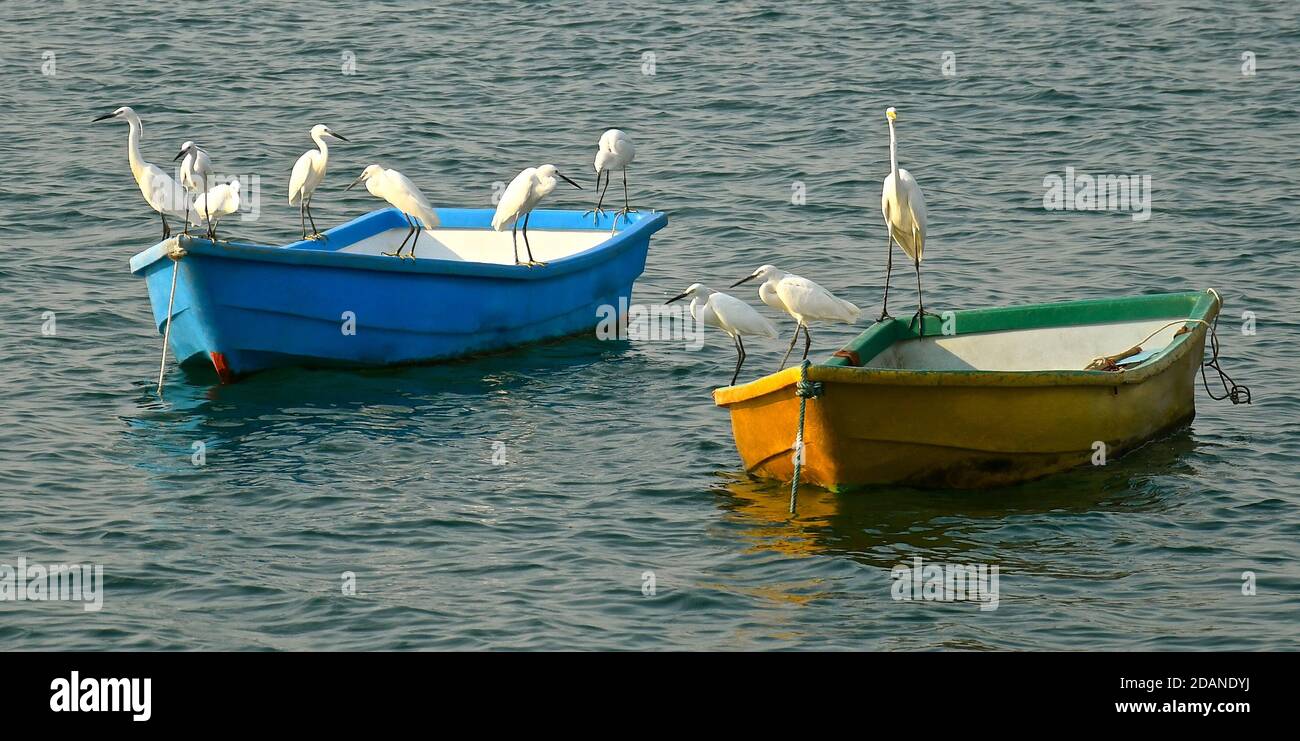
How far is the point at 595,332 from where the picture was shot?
14688 millimetres

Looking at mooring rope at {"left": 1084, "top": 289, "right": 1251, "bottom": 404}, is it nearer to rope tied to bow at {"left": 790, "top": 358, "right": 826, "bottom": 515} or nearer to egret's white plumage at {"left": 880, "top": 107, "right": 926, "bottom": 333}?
egret's white plumage at {"left": 880, "top": 107, "right": 926, "bottom": 333}

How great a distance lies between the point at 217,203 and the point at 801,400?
5.45 meters

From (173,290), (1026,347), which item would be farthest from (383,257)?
(1026,347)

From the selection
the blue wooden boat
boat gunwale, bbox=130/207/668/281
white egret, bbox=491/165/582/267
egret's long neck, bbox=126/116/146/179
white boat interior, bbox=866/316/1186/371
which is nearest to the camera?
white boat interior, bbox=866/316/1186/371

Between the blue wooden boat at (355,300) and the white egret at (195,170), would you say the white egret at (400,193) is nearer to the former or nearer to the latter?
the blue wooden boat at (355,300)

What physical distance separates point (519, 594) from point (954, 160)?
42.4 ft

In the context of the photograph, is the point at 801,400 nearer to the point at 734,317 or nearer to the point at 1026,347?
the point at 734,317

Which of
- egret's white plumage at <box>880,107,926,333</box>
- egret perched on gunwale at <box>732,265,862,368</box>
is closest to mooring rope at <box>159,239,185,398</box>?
egret perched on gunwale at <box>732,265,862,368</box>

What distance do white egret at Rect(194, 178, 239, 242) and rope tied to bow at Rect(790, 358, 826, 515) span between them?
17.0 feet

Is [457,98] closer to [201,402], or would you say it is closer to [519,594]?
[201,402]

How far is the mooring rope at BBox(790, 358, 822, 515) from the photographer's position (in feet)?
32.1

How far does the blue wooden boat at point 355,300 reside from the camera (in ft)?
40.4

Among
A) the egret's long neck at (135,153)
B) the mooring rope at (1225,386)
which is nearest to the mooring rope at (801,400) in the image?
the mooring rope at (1225,386)

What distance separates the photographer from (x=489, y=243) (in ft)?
50.2
